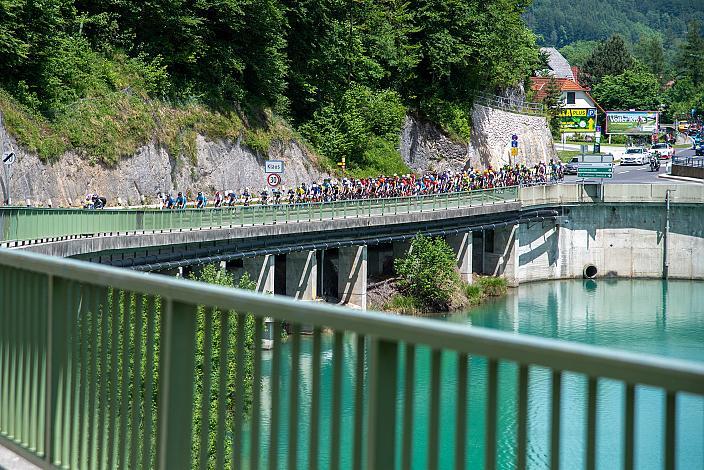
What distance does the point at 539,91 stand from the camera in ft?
463

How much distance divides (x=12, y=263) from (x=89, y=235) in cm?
2668

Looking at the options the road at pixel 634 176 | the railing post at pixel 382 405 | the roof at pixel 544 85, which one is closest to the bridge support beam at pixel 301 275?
the road at pixel 634 176

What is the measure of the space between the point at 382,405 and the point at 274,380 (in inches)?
25.5

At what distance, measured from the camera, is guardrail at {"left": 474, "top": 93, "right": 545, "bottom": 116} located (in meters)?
87.4

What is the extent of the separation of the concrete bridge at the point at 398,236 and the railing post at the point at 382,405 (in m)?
23.0

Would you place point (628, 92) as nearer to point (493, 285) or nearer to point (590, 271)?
point (590, 271)

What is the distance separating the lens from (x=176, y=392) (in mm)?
4770

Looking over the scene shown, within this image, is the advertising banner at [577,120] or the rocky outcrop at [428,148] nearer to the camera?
the rocky outcrop at [428,148]

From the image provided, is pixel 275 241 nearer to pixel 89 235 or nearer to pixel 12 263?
pixel 89 235

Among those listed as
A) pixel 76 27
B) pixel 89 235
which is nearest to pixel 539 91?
pixel 76 27

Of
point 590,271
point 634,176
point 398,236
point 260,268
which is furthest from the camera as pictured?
point 634,176

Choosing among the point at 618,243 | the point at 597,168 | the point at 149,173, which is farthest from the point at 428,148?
the point at 149,173

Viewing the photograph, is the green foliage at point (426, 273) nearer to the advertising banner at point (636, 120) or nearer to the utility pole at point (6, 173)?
the utility pole at point (6, 173)

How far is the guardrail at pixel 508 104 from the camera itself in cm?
8742
